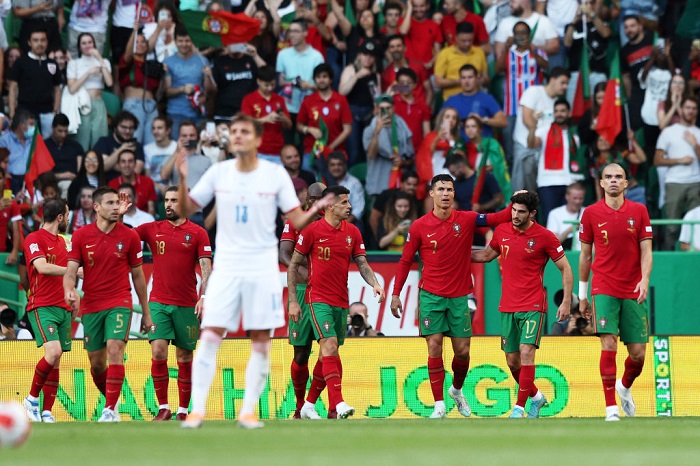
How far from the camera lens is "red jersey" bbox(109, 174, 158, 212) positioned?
20.1 metres

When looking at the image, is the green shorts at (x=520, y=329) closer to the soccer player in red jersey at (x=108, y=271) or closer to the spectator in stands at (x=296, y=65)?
the soccer player in red jersey at (x=108, y=271)

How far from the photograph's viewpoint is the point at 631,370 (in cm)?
1441

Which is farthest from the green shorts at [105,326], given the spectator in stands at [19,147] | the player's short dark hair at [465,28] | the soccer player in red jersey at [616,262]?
the player's short dark hair at [465,28]

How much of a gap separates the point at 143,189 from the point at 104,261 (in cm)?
608

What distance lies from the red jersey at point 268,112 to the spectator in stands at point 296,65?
64 cm

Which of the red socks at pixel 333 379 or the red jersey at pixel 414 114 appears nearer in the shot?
the red socks at pixel 333 379

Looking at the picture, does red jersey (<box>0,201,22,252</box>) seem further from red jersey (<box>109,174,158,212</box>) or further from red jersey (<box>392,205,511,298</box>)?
red jersey (<box>392,205,511,298</box>)

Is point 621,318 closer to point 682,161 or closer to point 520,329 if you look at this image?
point 520,329

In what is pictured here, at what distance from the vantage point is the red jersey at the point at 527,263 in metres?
14.7

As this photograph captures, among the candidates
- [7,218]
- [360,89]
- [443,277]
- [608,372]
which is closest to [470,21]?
[360,89]

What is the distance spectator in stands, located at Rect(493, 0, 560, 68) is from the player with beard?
972cm

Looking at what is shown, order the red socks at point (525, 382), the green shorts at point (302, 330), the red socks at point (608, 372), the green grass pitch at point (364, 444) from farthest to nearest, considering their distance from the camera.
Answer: the green shorts at point (302, 330) < the red socks at point (525, 382) < the red socks at point (608, 372) < the green grass pitch at point (364, 444)

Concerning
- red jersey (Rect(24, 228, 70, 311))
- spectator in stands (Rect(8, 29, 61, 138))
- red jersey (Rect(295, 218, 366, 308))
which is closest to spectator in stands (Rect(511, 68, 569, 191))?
red jersey (Rect(295, 218, 366, 308))

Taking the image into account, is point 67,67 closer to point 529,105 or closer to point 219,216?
point 529,105
